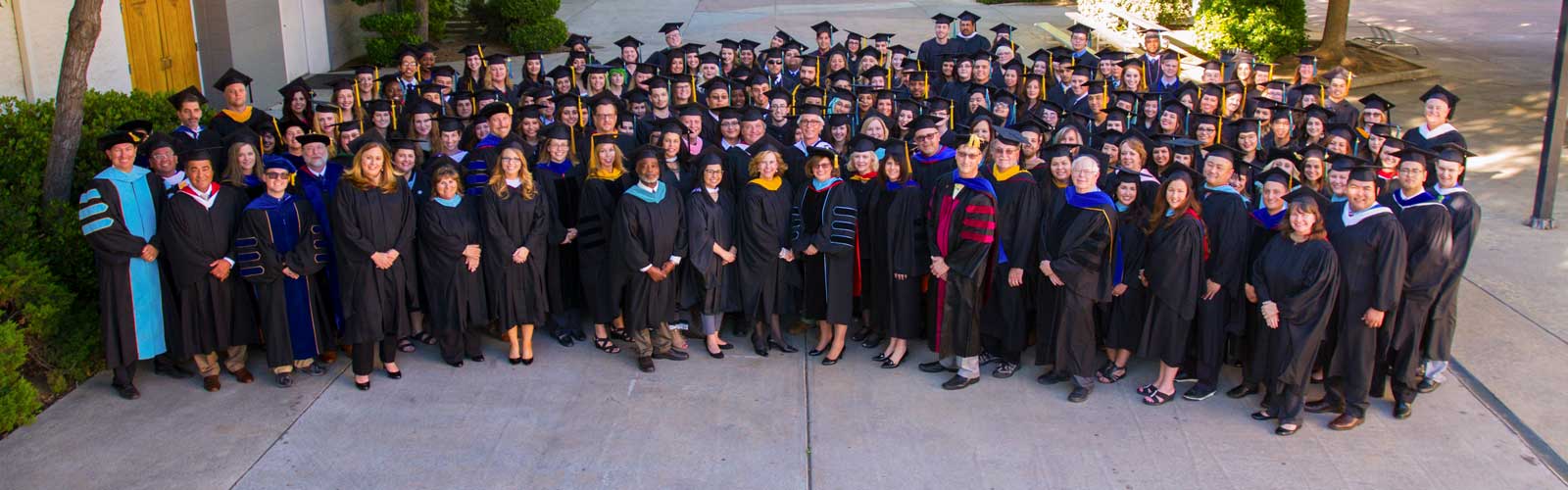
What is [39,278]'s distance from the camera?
663 cm

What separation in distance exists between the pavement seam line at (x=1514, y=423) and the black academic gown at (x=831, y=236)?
3594 millimetres

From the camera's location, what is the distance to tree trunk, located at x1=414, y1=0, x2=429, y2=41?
715 inches

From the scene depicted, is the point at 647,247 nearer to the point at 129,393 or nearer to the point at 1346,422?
the point at 129,393

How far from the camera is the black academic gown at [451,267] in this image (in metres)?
7.11

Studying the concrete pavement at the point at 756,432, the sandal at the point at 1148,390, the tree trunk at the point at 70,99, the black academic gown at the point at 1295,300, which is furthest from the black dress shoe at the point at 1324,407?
the tree trunk at the point at 70,99

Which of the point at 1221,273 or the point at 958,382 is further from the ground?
the point at 1221,273

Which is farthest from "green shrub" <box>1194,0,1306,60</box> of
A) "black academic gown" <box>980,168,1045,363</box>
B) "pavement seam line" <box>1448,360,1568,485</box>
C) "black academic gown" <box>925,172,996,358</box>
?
"black academic gown" <box>925,172,996,358</box>

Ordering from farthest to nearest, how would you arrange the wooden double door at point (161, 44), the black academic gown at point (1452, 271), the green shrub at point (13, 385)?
the wooden double door at point (161, 44)
the black academic gown at point (1452, 271)
the green shrub at point (13, 385)

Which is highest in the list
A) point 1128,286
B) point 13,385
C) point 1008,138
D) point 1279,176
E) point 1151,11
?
point 1151,11

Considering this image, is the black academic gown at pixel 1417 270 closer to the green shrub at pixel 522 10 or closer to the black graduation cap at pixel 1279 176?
the black graduation cap at pixel 1279 176

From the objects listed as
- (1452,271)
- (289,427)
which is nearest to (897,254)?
(1452,271)

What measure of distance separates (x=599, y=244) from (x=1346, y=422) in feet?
14.6

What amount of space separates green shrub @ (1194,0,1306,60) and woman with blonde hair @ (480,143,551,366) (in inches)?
476

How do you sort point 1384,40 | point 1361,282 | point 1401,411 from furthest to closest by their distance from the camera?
1. point 1384,40
2. point 1401,411
3. point 1361,282
